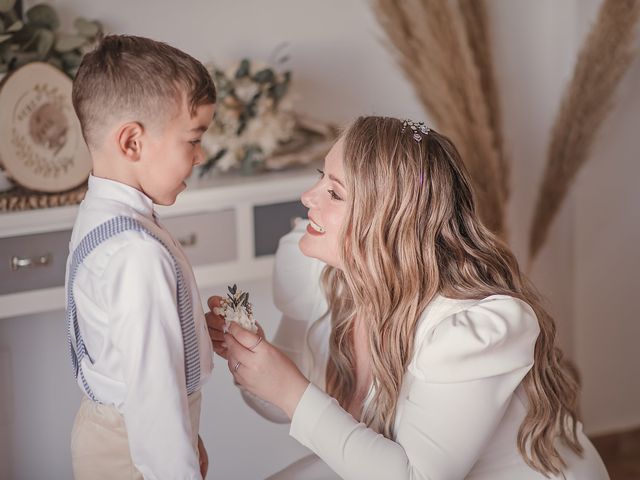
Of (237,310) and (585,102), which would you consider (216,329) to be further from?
(585,102)

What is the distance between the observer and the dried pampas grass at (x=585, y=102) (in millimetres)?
3049

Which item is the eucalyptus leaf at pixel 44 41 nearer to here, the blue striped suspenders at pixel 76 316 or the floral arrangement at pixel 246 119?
the floral arrangement at pixel 246 119

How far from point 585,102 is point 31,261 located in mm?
1829

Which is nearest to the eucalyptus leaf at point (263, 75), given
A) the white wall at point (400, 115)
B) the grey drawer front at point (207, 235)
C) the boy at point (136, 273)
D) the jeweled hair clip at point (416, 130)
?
the white wall at point (400, 115)

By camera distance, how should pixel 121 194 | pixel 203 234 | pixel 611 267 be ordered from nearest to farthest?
pixel 121 194 < pixel 203 234 < pixel 611 267

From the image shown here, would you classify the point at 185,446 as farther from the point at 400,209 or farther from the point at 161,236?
the point at 400,209

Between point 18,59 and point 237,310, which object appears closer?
point 237,310

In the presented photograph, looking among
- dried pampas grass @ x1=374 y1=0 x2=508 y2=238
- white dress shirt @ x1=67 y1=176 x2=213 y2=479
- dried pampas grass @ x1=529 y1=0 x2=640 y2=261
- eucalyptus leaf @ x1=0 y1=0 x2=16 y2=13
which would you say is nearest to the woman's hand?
white dress shirt @ x1=67 y1=176 x2=213 y2=479

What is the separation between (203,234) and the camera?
260 centimetres

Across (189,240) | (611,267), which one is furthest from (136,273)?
(611,267)

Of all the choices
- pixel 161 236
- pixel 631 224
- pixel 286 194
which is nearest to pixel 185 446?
pixel 161 236

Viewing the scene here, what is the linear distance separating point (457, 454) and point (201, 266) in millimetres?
1065

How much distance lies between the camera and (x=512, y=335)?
1.79m

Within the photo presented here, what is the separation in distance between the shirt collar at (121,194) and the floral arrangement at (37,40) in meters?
0.80
